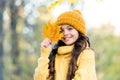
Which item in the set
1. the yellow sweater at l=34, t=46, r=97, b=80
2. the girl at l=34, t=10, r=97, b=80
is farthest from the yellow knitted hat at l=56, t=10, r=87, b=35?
the yellow sweater at l=34, t=46, r=97, b=80

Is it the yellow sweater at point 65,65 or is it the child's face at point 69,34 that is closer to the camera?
the yellow sweater at point 65,65

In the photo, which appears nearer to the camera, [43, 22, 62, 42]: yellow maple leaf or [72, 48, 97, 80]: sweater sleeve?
[72, 48, 97, 80]: sweater sleeve

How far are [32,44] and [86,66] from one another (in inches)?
1252

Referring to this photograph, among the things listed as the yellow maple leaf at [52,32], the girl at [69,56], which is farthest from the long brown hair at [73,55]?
the yellow maple leaf at [52,32]

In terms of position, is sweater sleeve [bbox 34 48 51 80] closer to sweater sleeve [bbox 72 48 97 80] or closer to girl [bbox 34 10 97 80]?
girl [bbox 34 10 97 80]

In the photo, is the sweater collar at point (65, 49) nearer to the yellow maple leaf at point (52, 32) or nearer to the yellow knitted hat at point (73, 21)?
the yellow maple leaf at point (52, 32)

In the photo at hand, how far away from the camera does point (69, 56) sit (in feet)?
22.9

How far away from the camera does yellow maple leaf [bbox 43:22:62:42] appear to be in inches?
275

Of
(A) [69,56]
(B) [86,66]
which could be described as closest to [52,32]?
(A) [69,56]

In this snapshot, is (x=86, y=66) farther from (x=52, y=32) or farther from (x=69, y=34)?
(x=52, y=32)

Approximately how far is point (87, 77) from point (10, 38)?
30.4m

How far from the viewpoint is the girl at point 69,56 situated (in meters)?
6.87

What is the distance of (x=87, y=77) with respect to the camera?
6797 mm

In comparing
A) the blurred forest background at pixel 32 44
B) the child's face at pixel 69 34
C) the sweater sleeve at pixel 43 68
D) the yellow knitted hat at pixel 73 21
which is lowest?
the blurred forest background at pixel 32 44
